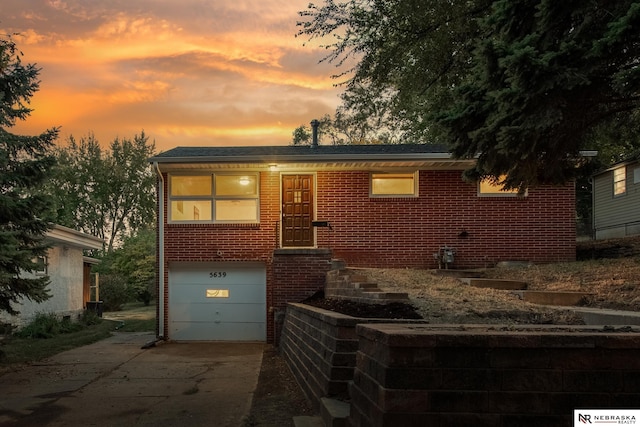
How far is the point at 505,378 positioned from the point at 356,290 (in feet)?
17.3

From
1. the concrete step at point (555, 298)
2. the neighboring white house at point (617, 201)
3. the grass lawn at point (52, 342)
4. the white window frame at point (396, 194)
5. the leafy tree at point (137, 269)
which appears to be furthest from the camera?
the leafy tree at point (137, 269)

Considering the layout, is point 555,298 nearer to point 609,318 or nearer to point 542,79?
point 609,318

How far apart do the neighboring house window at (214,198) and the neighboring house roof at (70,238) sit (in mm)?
4008

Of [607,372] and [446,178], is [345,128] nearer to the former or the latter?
[446,178]

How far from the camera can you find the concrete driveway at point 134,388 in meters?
6.56

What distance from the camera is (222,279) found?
14.3 meters

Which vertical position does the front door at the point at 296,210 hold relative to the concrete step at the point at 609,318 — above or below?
above

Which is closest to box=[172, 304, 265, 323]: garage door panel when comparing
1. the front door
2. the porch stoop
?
the front door

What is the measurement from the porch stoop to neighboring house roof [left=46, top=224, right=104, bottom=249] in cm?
870

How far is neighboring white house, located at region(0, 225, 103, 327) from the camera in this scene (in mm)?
16328

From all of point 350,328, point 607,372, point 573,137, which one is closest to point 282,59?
point 573,137

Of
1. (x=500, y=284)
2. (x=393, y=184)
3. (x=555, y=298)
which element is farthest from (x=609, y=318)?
(x=393, y=184)

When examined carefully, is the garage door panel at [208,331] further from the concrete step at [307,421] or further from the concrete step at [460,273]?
the concrete step at [307,421]

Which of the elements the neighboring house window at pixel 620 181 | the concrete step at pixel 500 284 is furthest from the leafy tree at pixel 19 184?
the neighboring house window at pixel 620 181
